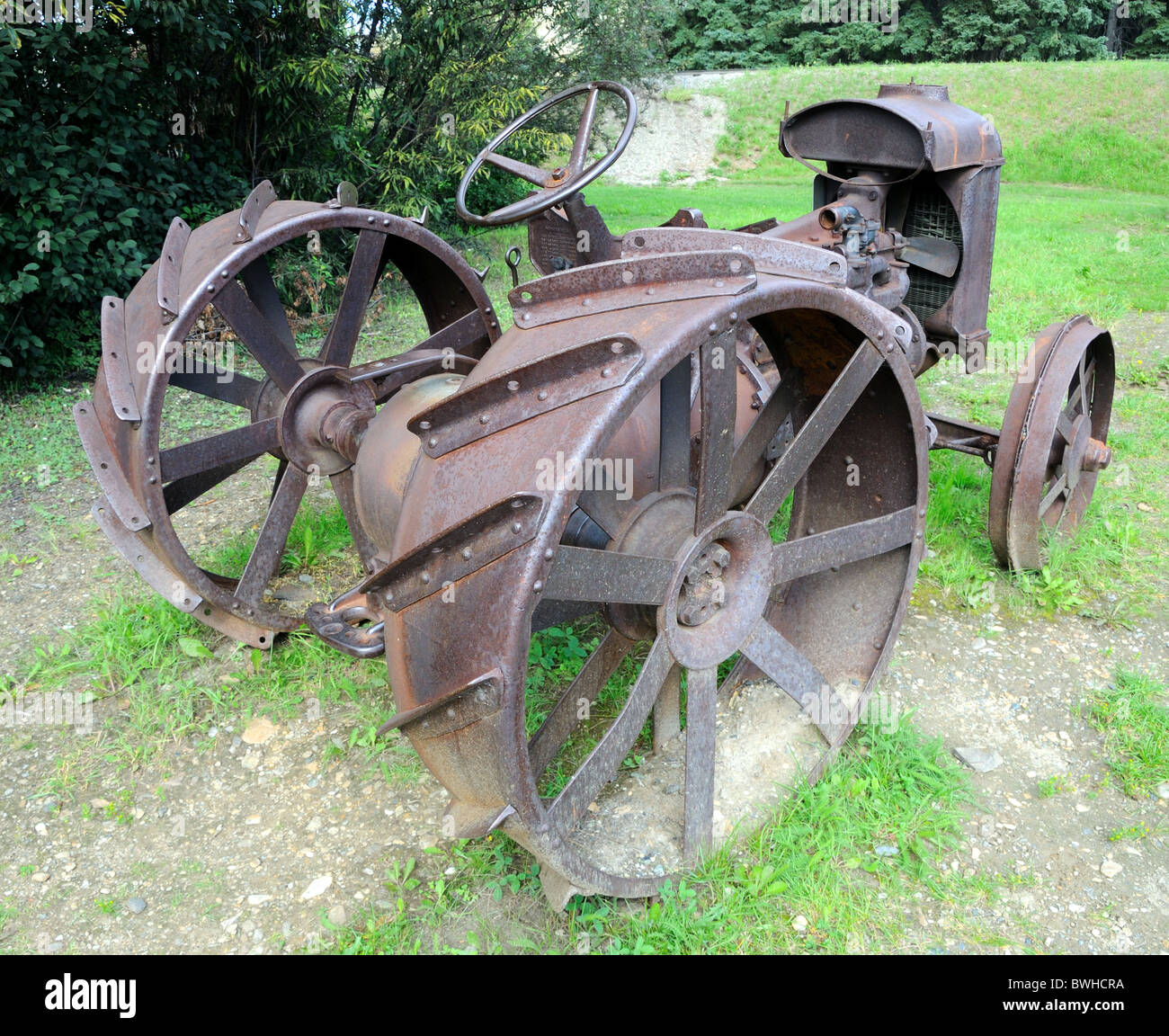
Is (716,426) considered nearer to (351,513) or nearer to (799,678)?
(799,678)

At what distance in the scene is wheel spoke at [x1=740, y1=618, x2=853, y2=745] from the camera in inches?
96.7

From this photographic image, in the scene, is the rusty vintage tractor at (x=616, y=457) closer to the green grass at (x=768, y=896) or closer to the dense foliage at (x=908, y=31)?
the green grass at (x=768, y=896)

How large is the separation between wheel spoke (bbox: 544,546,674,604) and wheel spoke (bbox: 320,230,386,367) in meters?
1.82

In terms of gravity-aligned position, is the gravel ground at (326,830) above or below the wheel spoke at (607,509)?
below

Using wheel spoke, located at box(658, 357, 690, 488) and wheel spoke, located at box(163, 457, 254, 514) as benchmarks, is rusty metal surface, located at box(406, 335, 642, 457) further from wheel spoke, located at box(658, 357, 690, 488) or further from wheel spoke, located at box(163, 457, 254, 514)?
wheel spoke, located at box(163, 457, 254, 514)

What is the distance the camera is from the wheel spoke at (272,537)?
3.38m

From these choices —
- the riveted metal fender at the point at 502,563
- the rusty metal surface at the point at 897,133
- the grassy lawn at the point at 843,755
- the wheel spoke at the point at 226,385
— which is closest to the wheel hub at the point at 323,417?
the wheel spoke at the point at 226,385

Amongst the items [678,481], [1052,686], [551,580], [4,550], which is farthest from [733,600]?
[4,550]

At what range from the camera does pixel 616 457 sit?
2.49 m

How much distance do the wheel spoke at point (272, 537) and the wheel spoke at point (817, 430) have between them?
1.83 metres

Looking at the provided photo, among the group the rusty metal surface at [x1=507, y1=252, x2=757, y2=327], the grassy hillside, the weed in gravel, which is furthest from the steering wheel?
the grassy hillside

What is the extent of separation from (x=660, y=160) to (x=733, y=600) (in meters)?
19.1

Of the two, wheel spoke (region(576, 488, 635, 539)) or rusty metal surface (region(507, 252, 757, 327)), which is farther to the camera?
wheel spoke (region(576, 488, 635, 539))
